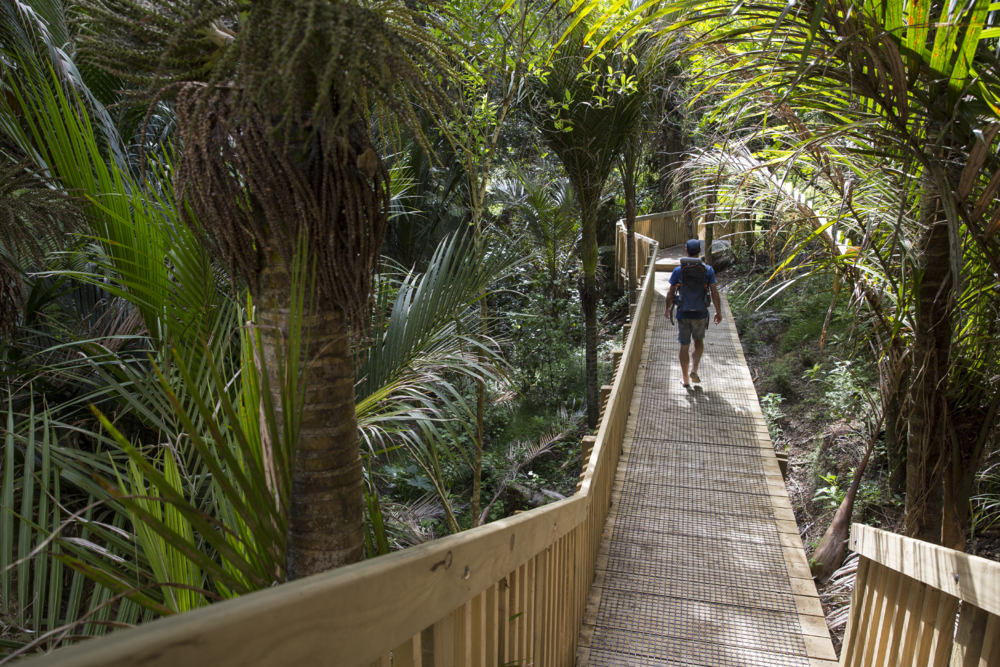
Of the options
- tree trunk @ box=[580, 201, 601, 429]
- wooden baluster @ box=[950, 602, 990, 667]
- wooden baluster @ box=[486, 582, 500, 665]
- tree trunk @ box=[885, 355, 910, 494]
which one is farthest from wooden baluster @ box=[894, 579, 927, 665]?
tree trunk @ box=[580, 201, 601, 429]

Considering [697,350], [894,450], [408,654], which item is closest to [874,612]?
[408,654]

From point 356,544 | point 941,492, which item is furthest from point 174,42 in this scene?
point 941,492

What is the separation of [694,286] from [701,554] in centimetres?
286

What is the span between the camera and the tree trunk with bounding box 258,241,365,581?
4.66ft

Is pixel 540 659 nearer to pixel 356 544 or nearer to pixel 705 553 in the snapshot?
pixel 356 544

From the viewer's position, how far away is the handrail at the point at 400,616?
0.58 m

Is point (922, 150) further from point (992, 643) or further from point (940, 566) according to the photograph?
point (992, 643)

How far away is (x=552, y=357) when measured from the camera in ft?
37.7

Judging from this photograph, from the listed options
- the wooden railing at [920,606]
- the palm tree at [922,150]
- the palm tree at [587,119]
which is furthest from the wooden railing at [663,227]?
the wooden railing at [920,606]

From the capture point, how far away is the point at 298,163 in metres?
1.36

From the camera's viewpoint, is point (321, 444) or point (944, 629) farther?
point (944, 629)

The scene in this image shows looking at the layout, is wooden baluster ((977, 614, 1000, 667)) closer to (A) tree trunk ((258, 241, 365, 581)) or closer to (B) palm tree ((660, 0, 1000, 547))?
(B) palm tree ((660, 0, 1000, 547))

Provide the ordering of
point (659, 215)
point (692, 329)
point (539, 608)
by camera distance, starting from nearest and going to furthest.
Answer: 1. point (539, 608)
2. point (692, 329)
3. point (659, 215)

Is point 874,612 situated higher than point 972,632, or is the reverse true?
point 972,632
